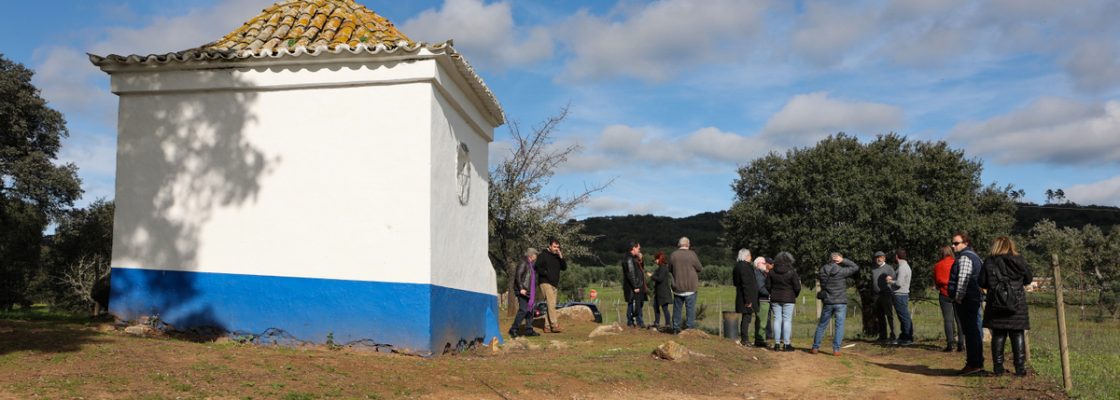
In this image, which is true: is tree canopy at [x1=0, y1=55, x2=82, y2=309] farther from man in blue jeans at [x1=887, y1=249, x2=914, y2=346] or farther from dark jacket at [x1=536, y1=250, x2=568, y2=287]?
man in blue jeans at [x1=887, y1=249, x2=914, y2=346]

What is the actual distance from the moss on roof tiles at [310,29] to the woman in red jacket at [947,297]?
28.3 ft

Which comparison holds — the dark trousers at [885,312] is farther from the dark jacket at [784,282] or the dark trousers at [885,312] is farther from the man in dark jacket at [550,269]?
the man in dark jacket at [550,269]

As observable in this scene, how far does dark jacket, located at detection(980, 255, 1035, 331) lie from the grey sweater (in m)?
4.51

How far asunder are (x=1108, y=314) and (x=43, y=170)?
39.8 metres

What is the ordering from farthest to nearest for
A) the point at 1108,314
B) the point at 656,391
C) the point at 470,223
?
the point at 1108,314 < the point at 470,223 < the point at 656,391

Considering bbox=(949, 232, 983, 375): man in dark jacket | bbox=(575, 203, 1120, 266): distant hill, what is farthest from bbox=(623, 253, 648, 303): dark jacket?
bbox=(575, 203, 1120, 266): distant hill

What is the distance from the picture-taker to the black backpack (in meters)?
8.79

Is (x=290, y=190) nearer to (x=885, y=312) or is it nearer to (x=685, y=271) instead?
(x=685, y=271)

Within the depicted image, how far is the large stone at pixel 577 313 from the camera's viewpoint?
19000 mm

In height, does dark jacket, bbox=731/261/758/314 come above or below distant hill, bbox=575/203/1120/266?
below

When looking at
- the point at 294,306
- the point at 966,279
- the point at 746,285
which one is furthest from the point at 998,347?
the point at 294,306

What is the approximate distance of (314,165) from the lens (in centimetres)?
936

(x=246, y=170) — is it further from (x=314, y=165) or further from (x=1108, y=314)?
(x=1108, y=314)

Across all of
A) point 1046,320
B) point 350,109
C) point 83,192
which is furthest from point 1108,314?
point 83,192
